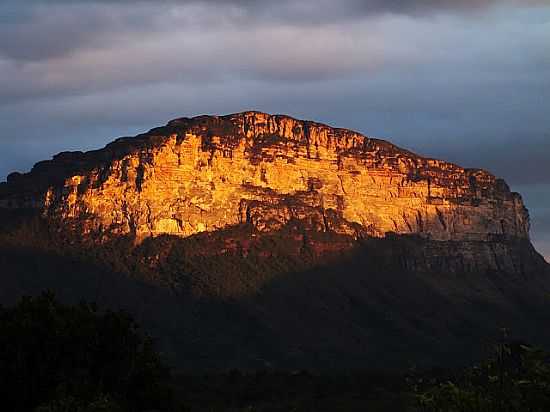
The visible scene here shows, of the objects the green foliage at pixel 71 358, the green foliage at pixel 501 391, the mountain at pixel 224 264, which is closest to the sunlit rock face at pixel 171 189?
the mountain at pixel 224 264

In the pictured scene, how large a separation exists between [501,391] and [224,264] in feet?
492

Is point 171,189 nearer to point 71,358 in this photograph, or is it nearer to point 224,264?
point 224,264

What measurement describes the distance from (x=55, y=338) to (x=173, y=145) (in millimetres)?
139099

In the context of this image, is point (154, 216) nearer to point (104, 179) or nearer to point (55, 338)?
point (104, 179)

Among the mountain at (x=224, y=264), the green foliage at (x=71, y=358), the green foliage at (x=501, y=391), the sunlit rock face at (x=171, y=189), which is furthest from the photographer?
the sunlit rock face at (x=171, y=189)

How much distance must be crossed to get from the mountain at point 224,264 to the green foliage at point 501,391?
113490mm

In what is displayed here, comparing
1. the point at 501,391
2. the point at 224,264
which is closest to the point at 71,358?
the point at 501,391

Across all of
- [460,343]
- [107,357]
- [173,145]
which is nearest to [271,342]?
[460,343]

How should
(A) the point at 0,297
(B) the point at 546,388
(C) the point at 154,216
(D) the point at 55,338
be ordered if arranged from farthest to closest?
(C) the point at 154,216, (A) the point at 0,297, (D) the point at 55,338, (B) the point at 546,388

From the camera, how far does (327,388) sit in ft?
364

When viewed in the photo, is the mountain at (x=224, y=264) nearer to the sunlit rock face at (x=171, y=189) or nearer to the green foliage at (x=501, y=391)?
the sunlit rock face at (x=171, y=189)

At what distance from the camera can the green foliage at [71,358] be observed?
5088cm

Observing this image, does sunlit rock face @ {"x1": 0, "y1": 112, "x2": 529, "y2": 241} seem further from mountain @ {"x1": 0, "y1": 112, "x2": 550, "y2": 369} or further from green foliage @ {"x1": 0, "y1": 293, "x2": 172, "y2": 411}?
green foliage @ {"x1": 0, "y1": 293, "x2": 172, "y2": 411}

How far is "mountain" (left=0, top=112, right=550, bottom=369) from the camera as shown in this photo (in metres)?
159
